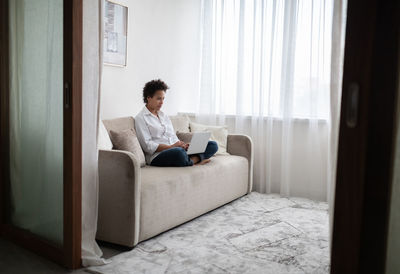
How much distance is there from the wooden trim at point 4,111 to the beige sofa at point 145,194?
2.20 ft

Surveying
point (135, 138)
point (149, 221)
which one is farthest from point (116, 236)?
point (135, 138)

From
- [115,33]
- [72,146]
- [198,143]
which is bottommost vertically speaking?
[198,143]

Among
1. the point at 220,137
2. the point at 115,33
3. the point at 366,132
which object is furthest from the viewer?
the point at 220,137

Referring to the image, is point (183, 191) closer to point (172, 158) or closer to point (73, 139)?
point (172, 158)

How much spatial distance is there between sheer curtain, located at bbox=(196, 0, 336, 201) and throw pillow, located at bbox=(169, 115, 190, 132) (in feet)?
1.46

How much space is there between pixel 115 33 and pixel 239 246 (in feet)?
7.12

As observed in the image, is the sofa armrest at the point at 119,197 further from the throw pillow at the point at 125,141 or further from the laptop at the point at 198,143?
the laptop at the point at 198,143

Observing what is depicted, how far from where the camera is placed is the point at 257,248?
8.17 ft

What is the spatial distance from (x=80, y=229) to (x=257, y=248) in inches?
42.3

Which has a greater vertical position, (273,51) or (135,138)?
(273,51)

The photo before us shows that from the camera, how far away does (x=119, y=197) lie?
2.42m

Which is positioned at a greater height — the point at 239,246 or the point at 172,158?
the point at 172,158

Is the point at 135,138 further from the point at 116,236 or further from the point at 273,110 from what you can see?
the point at 273,110

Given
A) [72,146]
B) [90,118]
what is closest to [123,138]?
[90,118]
